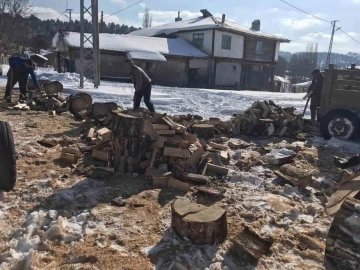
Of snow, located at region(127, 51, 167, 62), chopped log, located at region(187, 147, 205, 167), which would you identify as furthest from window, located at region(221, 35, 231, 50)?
chopped log, located at region(187, 147, 205, 167)

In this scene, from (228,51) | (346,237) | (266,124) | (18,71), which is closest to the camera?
(346,237)

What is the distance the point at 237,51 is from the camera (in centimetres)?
3108

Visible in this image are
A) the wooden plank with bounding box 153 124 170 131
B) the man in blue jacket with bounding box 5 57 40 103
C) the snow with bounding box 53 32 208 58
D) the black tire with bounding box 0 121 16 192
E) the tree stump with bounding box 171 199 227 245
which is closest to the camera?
the tree stump with bounding box 171 199 227 245

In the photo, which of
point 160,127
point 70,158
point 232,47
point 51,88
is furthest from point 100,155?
point 232,47

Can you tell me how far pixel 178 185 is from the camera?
15.2 feet

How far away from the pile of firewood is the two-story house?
20880 millimetres

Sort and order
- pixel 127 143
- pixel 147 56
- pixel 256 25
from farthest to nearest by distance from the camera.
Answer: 1. pixel 256 25
2. pixel 147 56
3. pixel 127 143

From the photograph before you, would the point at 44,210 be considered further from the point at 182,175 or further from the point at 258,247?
the point at 258,247

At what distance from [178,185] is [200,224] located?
1.49 m

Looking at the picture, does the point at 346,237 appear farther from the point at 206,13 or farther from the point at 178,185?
the point at 206,13

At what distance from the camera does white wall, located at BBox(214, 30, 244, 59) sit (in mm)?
29500

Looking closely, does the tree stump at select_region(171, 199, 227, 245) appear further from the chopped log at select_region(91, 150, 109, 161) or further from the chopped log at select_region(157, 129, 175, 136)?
the chopped log at select_region(91, 150, 109, 161)

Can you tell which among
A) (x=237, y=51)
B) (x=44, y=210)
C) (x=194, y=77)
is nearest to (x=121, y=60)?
(x=194, y=77)

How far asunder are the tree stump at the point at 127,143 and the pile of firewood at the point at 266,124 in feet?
12.3
